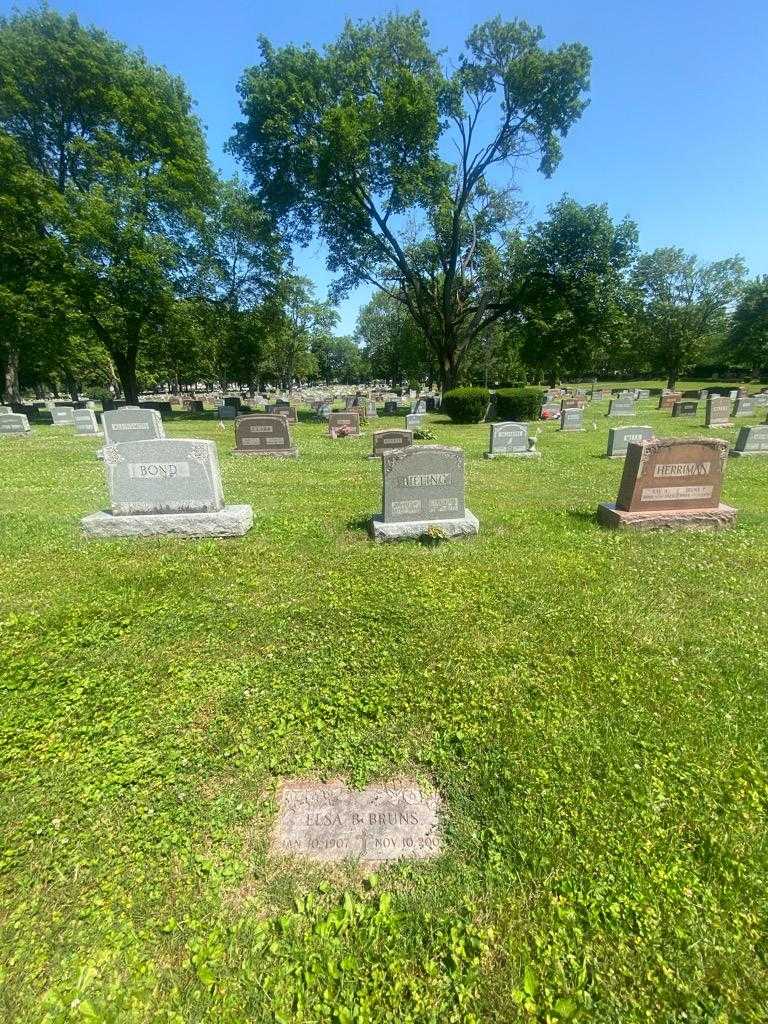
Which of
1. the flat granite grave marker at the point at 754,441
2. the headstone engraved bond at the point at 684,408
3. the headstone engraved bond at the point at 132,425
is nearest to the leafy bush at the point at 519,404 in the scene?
the headstone engraved bond at the point at 684,408

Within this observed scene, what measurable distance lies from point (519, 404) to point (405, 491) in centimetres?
1897

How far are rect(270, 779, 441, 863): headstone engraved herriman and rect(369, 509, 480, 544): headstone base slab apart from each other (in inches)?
131

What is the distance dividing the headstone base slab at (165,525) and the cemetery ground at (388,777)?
0.67 meters

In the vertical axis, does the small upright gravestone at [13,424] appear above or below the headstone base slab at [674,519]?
above

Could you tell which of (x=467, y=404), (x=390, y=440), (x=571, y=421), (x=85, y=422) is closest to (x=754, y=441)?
(x=571, y=421)

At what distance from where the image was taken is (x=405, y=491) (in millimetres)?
5578

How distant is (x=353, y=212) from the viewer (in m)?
22.0

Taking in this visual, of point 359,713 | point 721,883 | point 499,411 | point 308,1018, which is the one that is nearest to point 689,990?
point 721,883

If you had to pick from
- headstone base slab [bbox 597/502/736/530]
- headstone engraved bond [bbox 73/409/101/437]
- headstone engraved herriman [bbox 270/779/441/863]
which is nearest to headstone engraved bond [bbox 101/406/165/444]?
headstone engraved bond [bbox 73/409/101/437]

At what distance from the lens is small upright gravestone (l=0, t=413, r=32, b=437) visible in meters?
16.6

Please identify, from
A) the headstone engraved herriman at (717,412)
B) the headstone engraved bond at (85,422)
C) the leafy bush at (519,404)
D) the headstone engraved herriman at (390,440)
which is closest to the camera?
the headstone engraved herriman at (390,440)

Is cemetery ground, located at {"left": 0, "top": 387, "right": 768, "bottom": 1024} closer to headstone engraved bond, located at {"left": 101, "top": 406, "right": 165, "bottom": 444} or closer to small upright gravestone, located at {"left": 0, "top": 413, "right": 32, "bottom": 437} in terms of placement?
headstone engraved bond, located at {"left": 101, "top": 406, "right": 165, "bottom": 444}

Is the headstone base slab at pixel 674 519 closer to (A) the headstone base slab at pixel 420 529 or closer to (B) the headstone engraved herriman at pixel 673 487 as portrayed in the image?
(B) the headstone engraved herriman at pixel 673 487

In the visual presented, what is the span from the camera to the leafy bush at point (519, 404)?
73.2 feet
